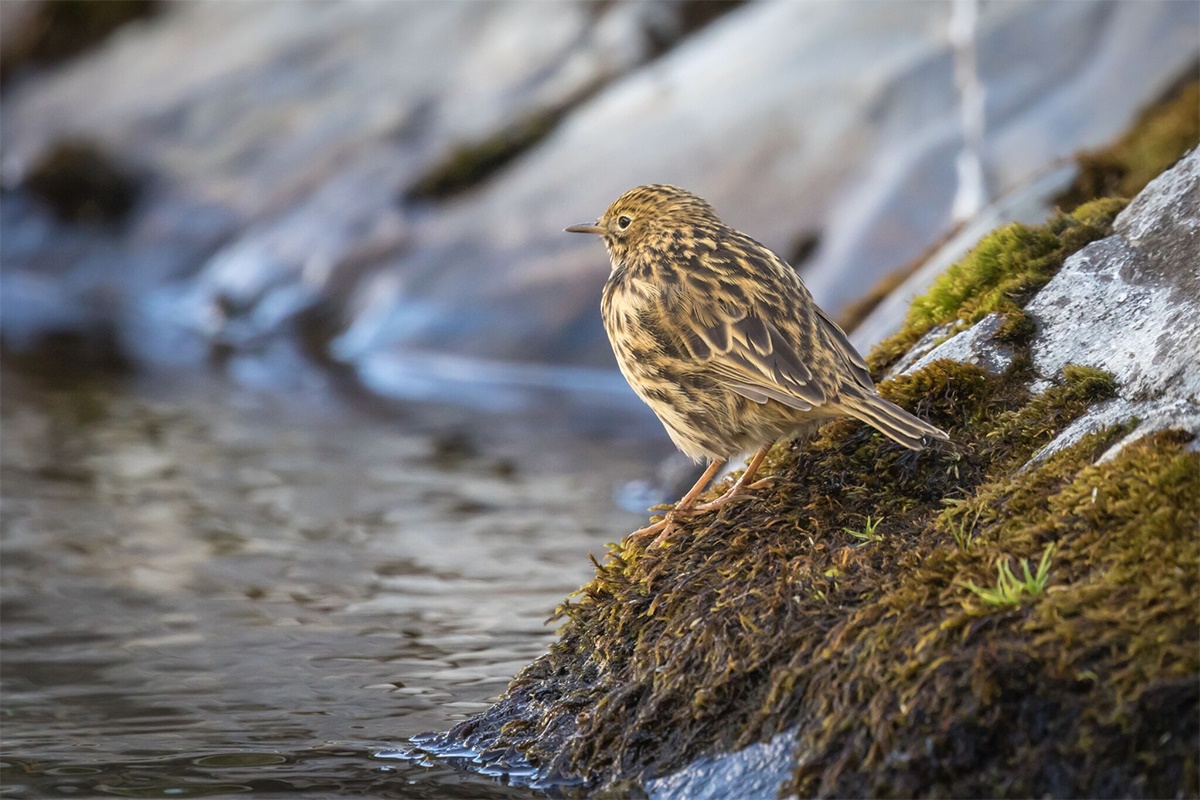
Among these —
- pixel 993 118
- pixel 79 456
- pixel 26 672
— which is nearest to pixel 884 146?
pixel 993 118

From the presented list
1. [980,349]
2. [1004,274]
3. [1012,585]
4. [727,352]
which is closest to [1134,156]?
[1004,274]

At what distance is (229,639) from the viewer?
7.05m

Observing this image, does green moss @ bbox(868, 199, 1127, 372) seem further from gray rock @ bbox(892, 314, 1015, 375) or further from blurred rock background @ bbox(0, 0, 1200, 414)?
blurred rock background @ bbox(0, 0, 1200, 414)

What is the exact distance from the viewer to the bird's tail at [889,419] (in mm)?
4750

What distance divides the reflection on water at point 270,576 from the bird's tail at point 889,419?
170cm

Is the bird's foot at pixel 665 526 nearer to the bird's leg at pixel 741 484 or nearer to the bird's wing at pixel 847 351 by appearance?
the bird's leg at pixel 741 484

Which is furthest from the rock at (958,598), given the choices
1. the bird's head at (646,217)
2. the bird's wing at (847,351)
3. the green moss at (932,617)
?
the bird's head at (646,217)

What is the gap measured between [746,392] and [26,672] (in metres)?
3.53

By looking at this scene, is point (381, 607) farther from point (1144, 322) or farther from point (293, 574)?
point (1144, 322)

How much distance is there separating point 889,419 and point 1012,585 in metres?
0.85

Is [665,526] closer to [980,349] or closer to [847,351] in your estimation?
[847,351]

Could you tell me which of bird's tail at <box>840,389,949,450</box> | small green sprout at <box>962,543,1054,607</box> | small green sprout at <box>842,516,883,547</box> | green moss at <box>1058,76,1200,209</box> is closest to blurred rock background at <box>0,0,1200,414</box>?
green moss at <box>1058,76,1200,209</box>

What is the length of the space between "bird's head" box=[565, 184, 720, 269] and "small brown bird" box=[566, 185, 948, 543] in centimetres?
26

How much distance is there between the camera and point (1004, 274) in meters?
5.78
